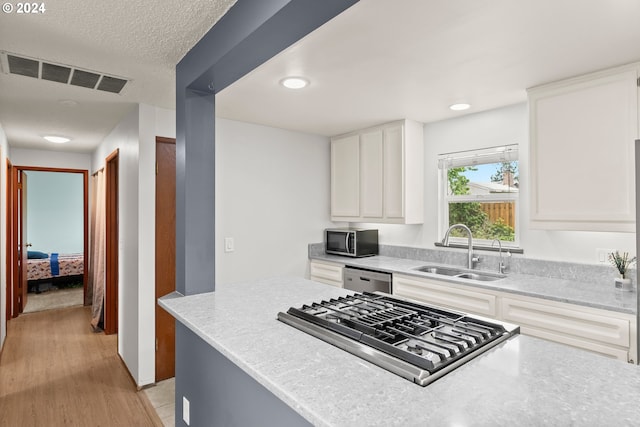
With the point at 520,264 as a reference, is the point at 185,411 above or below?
below

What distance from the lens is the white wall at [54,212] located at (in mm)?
7055

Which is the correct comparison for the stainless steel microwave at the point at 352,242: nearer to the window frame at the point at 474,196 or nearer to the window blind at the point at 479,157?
the window frame at the point at 474,196

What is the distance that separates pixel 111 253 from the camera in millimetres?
4102

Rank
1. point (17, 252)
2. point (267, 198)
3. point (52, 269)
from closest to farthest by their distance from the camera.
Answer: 1. point (267, 198)
2. point (17, 252)
3. point (52, 269)

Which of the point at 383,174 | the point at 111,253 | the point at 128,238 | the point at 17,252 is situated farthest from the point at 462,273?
the point at 17,252

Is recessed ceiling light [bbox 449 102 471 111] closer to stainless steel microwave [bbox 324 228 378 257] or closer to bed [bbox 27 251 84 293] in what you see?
stainless steel microwave [bbox 324 228 378 257]

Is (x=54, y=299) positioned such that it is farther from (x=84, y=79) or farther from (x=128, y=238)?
(x=84, y=79)

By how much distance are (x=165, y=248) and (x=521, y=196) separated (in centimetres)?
300

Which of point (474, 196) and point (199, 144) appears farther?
point (474, 196)

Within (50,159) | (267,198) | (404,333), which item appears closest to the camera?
(404,333)

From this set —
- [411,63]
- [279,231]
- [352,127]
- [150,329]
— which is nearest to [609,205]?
[411,63]

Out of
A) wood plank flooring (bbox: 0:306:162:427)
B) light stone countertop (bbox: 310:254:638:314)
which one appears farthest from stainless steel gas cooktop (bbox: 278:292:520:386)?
wood plank flooring (bbox: 0:306:162:427)

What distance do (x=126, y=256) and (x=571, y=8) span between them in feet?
Result: 11.7

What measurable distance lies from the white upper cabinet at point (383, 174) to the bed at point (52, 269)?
5.20 m
